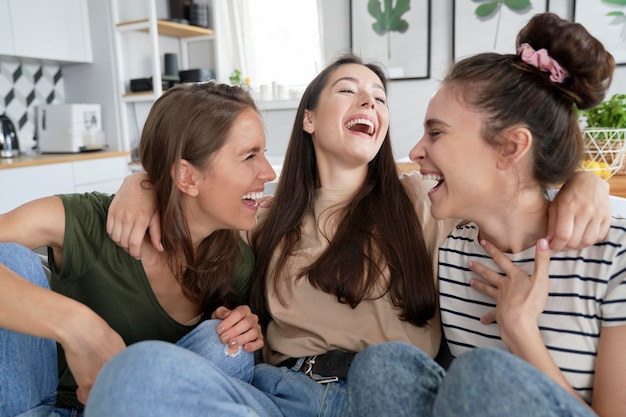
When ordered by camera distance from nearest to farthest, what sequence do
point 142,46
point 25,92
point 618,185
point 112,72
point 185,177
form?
point 185,177 < point 618,185 < point 25,92 < point 112,72 < point 142,46

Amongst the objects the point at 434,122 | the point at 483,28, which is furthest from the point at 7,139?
the point at 483,28

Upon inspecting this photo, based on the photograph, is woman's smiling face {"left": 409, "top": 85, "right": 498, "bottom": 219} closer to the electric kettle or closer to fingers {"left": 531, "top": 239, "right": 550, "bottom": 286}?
fingers {"left": 531, "top": 239, "right": 550, "bottom": 286}

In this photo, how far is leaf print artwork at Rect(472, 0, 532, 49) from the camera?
3.36 meters

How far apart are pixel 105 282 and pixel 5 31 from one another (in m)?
2.76

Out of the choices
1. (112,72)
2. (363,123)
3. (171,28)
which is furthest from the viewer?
(171,28)

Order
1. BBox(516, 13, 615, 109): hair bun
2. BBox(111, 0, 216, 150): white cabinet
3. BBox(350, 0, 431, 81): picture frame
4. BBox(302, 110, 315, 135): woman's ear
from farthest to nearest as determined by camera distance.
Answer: BBox(111, 0, 216, 150): white cabinet, BBox(350, 0, 431, 81): picture frame, BBox(302, 110, 315, 135): woman's ear, BBox(516, 13, 615, 109): hair bun

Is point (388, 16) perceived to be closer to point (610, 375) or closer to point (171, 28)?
point (171, 28)

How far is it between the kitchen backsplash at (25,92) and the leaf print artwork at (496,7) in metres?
3.11

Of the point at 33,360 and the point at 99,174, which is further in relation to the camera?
the point at 99,174

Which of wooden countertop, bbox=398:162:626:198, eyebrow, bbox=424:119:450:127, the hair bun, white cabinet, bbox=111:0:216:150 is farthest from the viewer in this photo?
white cabinet, bbox=111:0:216:150

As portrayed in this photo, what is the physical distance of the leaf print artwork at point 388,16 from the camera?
3650 mm

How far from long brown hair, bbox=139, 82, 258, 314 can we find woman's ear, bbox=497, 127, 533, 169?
2.14 feet

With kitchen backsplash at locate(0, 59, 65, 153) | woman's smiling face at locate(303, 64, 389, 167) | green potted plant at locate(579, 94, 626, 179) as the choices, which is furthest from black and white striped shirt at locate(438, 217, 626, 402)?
kitchen backsplash at locate(0, 59, 65, 153)

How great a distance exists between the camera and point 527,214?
3.63 feet
